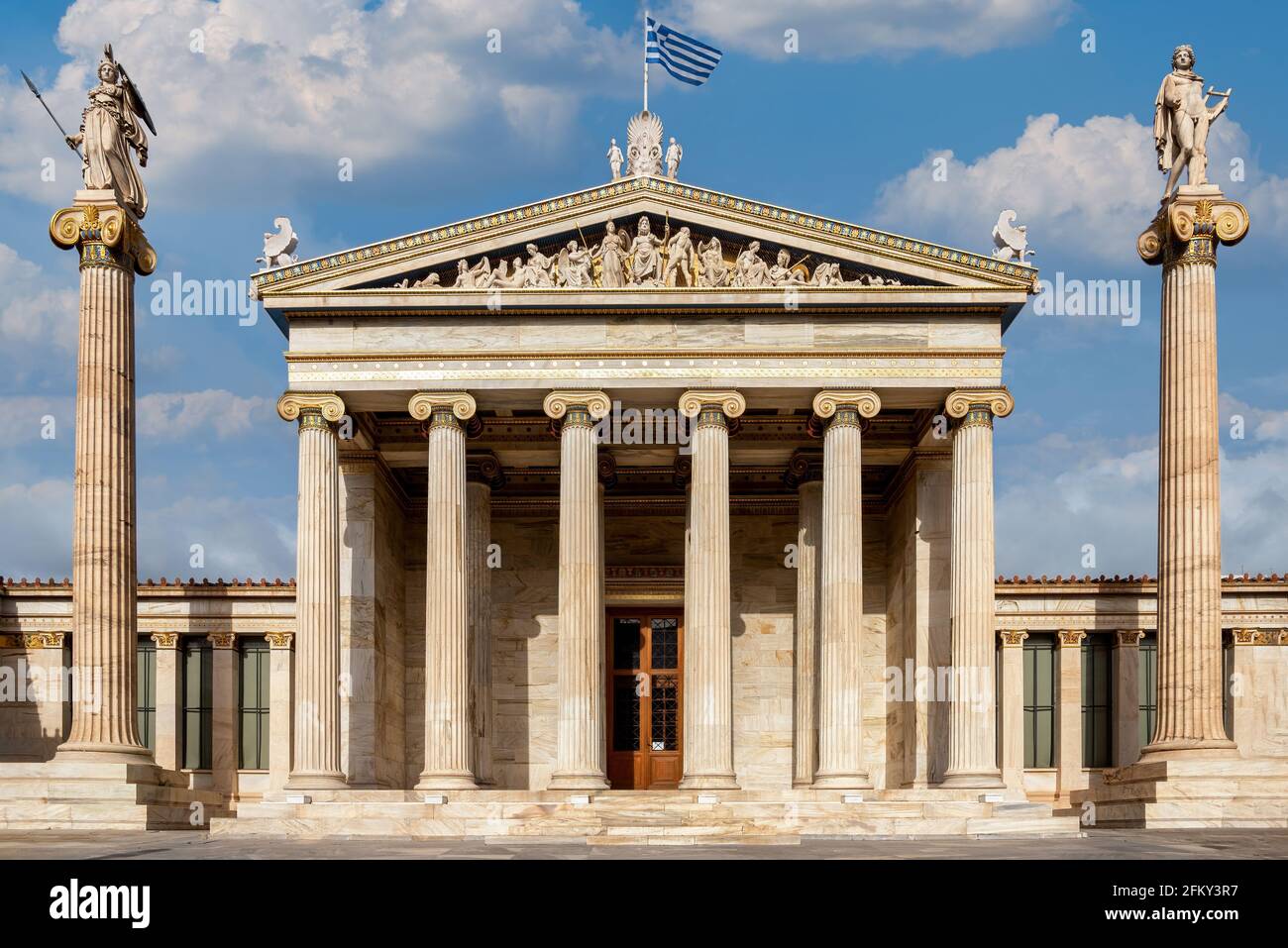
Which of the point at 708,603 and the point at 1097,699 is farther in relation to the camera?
the point at 1097,699

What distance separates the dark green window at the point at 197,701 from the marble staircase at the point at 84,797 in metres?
14.6

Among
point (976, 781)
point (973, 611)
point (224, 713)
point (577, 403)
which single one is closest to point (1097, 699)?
point (973, 611)

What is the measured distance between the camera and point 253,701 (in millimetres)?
61750

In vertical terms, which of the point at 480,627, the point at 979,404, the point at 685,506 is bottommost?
the point at 480,627

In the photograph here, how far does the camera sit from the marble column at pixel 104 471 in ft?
152

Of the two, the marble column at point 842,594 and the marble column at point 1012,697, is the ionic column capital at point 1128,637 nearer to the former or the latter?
the marble column at point 1012,697

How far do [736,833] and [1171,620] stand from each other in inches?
546

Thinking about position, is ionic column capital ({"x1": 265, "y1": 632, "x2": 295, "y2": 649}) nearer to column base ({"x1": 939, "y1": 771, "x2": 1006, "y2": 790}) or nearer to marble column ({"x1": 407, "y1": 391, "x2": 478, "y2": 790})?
marble column ({"x1": 407, "y1": 391, "x2": 478, "y2": 790})

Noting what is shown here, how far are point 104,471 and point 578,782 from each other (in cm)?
1431

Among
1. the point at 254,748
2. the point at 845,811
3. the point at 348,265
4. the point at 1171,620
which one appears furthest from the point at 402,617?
the point at 1171,620

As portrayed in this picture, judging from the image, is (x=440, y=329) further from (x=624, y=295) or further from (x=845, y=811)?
(x=845, y=811)

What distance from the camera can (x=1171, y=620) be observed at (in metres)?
47.2

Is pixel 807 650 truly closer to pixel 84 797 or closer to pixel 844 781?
pixel 844 781

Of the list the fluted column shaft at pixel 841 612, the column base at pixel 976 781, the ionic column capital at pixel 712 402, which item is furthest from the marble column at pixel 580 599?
the column base at pixel 976 781
